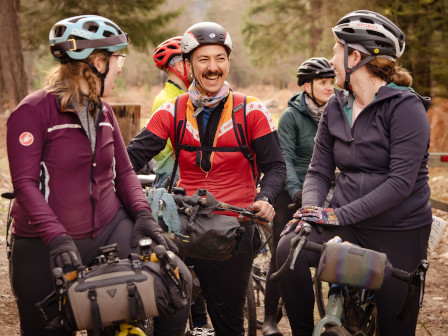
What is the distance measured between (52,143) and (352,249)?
163cm

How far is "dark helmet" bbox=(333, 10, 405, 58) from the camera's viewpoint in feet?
12.6

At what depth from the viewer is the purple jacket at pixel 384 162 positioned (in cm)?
361

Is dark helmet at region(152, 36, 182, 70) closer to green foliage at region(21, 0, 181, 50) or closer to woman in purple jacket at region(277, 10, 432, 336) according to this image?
woman in purple jacket at region(277, 10, 432, 336)

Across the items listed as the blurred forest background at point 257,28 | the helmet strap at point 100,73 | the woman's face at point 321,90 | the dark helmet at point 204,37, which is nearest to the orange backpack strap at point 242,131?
the dark helmet at point 204,37

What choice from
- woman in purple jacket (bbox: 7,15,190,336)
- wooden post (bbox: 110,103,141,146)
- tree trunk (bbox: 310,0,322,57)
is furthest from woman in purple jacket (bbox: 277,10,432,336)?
tree trunk (bbox: 310,0,322,57)

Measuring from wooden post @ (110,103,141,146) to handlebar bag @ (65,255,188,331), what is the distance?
167 inches

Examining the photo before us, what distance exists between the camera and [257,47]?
1228 inches

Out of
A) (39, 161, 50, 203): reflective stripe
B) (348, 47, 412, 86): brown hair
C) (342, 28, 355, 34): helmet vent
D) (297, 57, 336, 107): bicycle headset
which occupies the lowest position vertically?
(39, 161, 50, 203): reflective stripe

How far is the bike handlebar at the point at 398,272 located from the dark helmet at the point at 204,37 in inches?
55.8

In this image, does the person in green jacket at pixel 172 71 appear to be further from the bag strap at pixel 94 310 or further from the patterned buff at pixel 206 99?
the bag strap at pixel 94 310

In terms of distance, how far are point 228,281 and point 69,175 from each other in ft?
5.04

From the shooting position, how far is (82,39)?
335cm

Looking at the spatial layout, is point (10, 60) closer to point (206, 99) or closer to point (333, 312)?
point (206, 99)

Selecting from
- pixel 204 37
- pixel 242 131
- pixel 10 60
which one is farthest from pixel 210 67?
pixel 10 60
